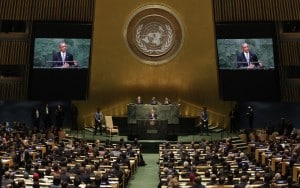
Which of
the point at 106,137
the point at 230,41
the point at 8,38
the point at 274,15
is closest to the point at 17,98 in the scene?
the point at 8,38

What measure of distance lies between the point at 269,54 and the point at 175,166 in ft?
44.5

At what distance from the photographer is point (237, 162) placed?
1959 centimetres

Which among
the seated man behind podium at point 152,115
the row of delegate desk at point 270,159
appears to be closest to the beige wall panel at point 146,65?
the seated man behind podium at point 152,115

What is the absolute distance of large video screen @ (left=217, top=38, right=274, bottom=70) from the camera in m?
30.7

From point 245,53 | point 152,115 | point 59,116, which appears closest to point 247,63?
point 245,53

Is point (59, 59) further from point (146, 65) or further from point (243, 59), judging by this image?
point (243, 59)

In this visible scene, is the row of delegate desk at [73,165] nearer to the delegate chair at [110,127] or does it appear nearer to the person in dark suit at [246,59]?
the delegate chair at [110,127]

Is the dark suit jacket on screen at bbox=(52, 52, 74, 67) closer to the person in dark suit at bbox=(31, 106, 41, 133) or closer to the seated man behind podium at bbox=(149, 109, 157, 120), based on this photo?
the person in dark suit at bbox=(31, 106, 41, 133)

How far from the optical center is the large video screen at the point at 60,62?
30.7 m

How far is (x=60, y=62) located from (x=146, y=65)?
4335 millimetres

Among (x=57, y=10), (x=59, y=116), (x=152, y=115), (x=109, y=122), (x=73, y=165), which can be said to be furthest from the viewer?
(x=57, y=10)

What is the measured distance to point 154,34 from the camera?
31500 millimetres

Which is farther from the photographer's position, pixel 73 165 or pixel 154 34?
pixel 154 34

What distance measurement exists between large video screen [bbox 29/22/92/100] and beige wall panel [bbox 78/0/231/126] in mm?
659
